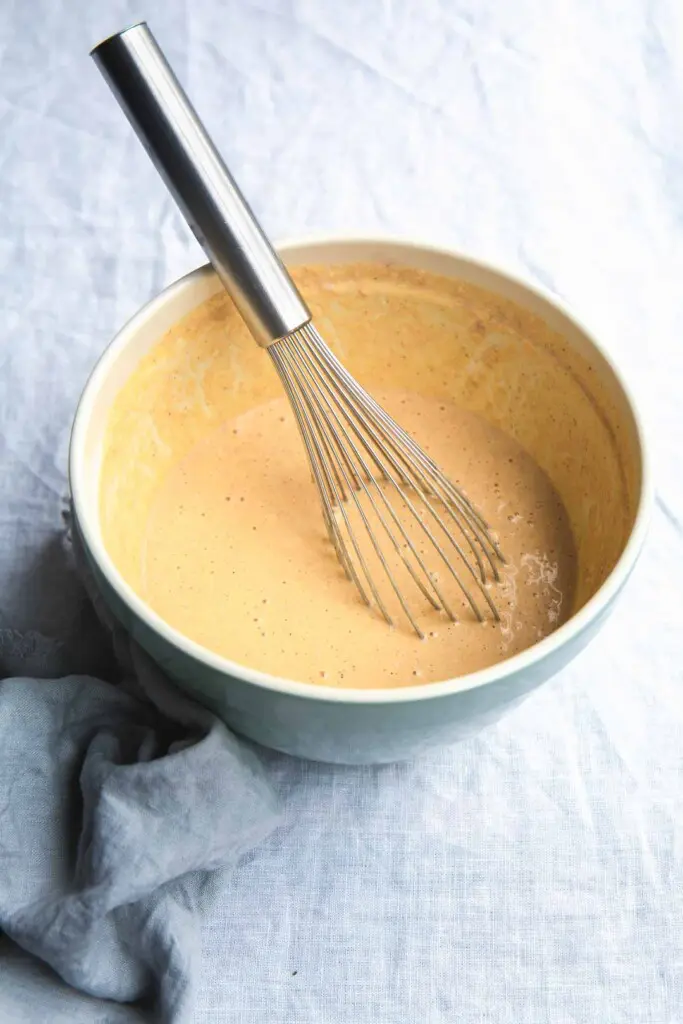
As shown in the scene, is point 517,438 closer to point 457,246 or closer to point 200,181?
point 457,246

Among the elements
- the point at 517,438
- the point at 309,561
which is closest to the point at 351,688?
the point at 309,561

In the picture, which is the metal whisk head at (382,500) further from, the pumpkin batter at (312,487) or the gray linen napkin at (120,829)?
the gray linen napkin at (120,829)

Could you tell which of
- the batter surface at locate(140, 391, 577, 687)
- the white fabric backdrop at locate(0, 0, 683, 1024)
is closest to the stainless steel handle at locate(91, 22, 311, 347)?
the batter surface at locate(140, 391, 577, 687)

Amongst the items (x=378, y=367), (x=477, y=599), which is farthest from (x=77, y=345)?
(x=477, y=599)

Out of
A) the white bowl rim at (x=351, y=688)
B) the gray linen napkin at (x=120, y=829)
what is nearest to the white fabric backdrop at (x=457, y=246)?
the gray linen napkin at (x=120, y=829)

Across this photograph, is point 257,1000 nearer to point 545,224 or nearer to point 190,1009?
point 190,1009

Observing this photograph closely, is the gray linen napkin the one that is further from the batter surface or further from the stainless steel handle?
the stainless steel handle
